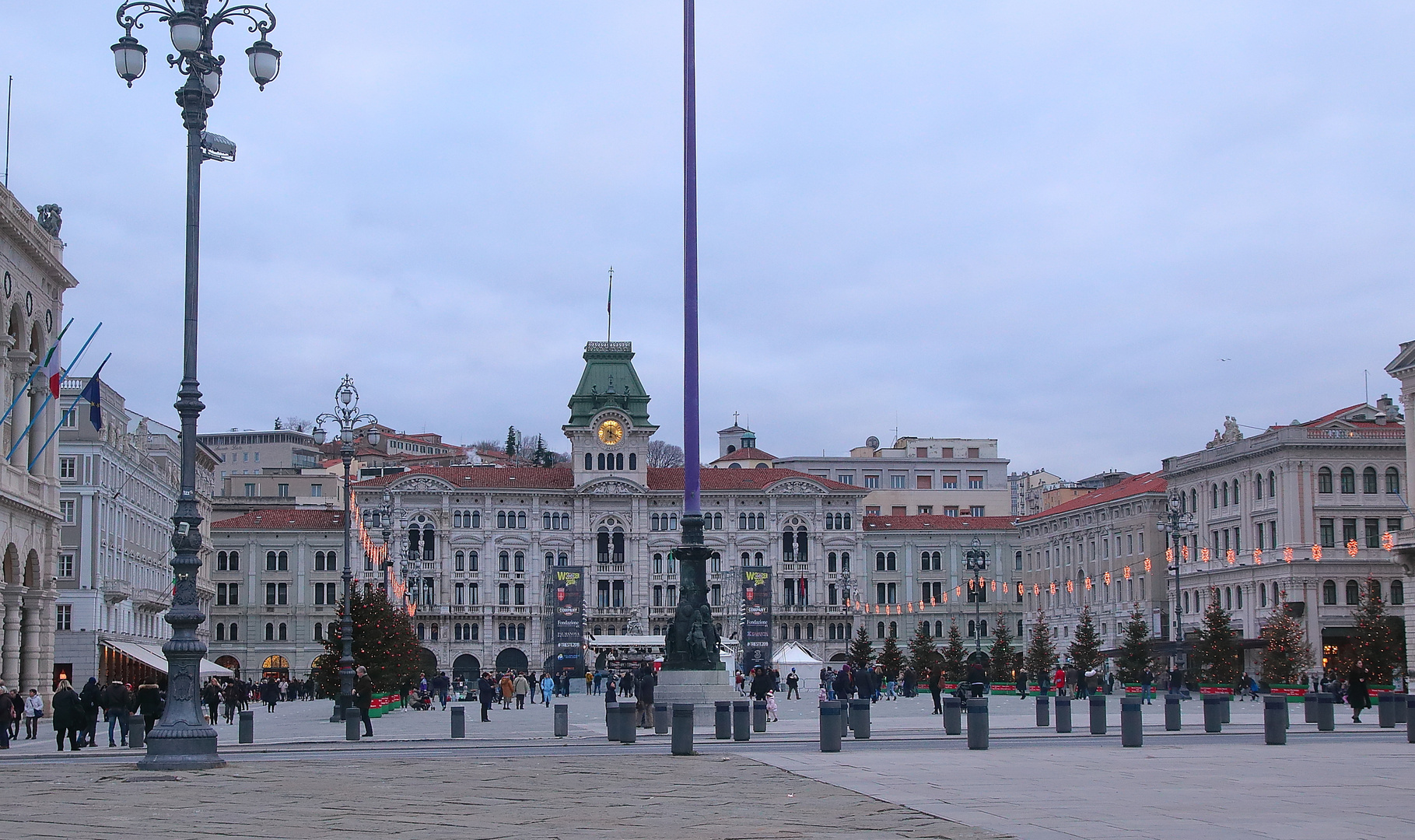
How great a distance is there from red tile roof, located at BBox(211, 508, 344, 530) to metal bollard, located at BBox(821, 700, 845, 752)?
96886 millimetres

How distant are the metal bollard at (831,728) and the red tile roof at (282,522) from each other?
96.9 metres

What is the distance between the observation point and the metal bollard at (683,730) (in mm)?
25453

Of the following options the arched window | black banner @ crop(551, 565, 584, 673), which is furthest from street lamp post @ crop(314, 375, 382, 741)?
the arched window

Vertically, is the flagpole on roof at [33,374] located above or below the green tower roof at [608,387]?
below

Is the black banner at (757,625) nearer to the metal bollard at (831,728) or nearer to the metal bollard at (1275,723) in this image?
the metal bollard at (1275,723)

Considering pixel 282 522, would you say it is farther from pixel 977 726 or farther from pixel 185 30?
pixel 185 30

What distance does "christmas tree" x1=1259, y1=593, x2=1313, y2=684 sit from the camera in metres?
70.9

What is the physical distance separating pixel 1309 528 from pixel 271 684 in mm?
52550

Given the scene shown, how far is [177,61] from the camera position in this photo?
23047mm

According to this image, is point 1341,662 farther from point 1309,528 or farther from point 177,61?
point 177,61

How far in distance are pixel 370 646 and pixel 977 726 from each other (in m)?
32.7

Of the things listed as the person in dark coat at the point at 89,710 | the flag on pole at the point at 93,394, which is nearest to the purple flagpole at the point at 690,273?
the person in dark coat at the point at 89,710

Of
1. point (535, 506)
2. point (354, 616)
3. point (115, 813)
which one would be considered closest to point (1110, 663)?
point (535, 506)

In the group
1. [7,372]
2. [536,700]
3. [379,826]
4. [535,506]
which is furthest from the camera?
[535,506]
